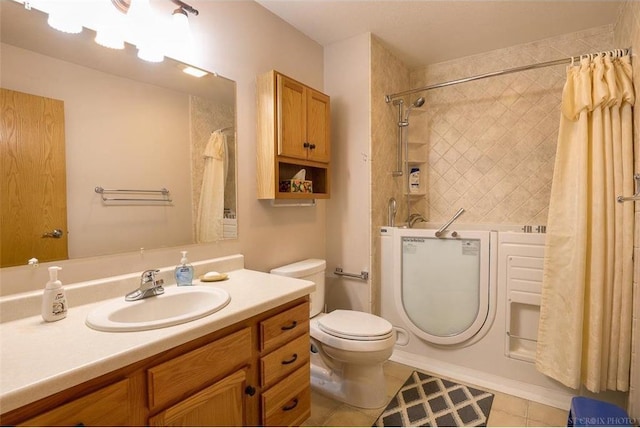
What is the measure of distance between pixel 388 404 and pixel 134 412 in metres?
1.43

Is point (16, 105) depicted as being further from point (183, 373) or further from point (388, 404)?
point (388, 404)

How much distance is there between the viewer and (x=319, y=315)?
6.93 ft

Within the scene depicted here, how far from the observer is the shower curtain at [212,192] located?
164 cm

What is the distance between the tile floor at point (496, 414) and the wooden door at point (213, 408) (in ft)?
2.34

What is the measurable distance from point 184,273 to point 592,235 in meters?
2.06

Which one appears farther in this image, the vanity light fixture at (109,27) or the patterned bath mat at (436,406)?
the patterned bath mat at (436,406)

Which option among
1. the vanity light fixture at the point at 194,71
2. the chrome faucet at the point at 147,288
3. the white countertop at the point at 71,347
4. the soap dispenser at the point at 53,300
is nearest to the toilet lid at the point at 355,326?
the white countertop at the point at 71,347

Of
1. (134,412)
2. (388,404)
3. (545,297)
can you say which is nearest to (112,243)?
(134,412)

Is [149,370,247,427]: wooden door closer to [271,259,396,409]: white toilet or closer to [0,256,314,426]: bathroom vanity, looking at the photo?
[0,256,314,426]: bathroom vanity

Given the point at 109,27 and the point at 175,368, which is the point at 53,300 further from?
the point at 109,27

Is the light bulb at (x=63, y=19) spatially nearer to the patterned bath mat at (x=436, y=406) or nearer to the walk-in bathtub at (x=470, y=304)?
the walk-in bathtub at (x=470, y=304)

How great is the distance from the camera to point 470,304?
6.86 ft

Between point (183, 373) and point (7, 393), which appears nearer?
point (7, 393)

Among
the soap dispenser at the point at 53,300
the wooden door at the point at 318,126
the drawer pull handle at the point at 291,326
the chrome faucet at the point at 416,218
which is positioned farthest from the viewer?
the chrome faucet at the point at 416,218
